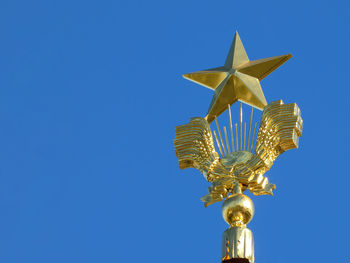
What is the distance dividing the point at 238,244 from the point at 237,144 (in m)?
2.20

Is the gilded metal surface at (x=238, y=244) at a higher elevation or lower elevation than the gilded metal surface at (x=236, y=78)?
lower

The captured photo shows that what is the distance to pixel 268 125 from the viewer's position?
14.5 meters

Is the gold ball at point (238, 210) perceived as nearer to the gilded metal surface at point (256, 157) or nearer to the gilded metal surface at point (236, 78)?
the gilded metal surface at point (256, 157)

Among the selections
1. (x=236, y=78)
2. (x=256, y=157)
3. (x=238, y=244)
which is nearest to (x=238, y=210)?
(x=238, y=244)

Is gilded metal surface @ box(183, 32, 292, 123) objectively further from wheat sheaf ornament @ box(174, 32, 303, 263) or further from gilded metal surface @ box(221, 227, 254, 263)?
gilded metal surface @ box(221, 227, 254, 263)

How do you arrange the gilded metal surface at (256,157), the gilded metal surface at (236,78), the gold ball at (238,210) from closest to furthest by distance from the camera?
the gold ball at (238,210)
the gilded metal surface at (256,157)
the gilded metal surface at (236,78)

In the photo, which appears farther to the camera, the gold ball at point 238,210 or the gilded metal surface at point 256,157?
the gilded metal surface at point 256,157

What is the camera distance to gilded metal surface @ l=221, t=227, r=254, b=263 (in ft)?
44.2

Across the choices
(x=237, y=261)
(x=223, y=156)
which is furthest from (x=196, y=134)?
(x=237, y=261)

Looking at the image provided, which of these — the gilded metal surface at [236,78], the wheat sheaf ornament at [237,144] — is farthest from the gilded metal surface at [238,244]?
the gilded metal surface at [236,78]

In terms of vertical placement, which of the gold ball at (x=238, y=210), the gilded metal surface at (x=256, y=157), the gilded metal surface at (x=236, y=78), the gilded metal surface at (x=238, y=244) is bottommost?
the gilded metal surface at (x=238, y=244)

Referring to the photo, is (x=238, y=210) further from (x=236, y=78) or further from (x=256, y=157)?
(x=236, y=78)

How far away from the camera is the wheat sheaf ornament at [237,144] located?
549 inches

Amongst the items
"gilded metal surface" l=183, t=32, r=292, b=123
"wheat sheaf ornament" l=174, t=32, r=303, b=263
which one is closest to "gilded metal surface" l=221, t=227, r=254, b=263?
"wheat sheaf ornament" l=174, t=32, r=303, b=263
